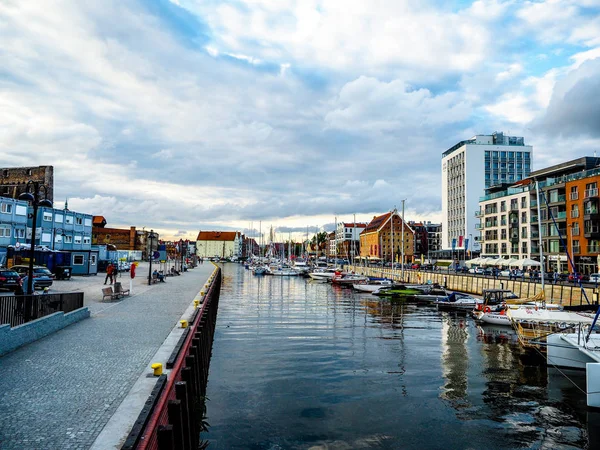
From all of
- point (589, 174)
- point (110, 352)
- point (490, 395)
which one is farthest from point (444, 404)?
point (589, 174)

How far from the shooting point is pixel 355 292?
66250mm

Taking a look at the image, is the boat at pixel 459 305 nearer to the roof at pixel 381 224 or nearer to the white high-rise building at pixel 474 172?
the white high-rise building at pixel 474 172

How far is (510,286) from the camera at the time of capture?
2126 inches

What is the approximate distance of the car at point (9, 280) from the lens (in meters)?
32.0

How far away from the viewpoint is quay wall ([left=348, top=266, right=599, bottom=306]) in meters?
43.1

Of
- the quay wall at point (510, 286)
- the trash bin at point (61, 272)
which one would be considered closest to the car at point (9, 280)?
the trash bin at point (61, 272)

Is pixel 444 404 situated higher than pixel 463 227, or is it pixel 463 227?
pixel 463 227

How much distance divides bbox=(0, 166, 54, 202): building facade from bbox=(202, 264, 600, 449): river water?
209ft

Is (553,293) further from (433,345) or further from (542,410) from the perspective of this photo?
(542,410)

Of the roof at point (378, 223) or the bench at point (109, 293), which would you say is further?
the roof at point (378, 223)

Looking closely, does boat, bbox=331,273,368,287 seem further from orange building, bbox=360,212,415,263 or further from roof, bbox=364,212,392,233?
roof, bbox=364,212,392,233

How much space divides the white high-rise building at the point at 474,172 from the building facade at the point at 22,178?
89.0m

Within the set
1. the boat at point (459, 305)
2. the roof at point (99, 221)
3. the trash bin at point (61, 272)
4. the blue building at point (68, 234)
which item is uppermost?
the roof at point (99, 221)

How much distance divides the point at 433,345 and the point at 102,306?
20.2 metres
